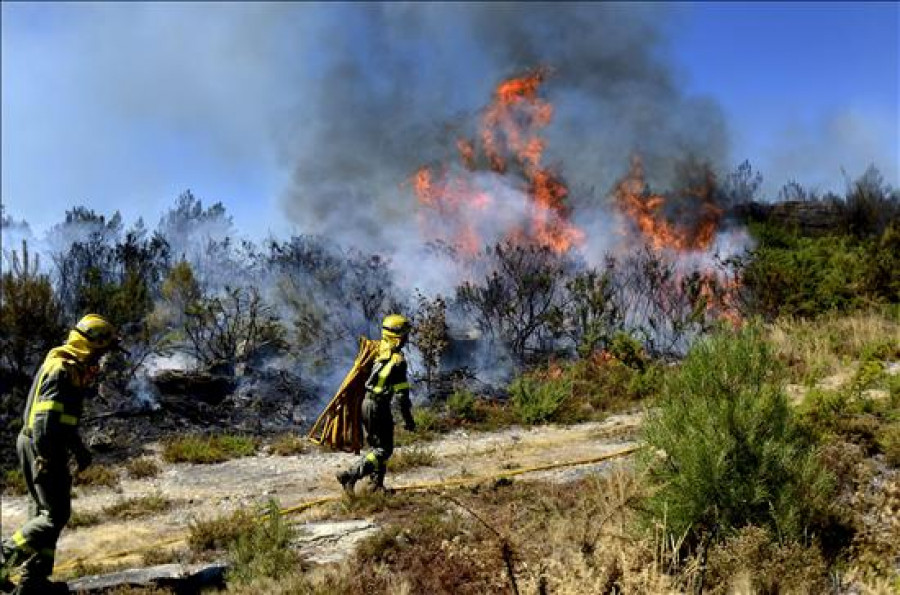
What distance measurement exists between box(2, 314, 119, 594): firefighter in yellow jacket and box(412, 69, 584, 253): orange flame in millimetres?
15408

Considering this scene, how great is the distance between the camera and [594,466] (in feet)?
28.8

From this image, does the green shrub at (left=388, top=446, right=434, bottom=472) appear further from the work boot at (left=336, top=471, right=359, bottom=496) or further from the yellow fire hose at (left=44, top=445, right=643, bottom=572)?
the work boot at (left=336, top=471, right=359, bottom=496)

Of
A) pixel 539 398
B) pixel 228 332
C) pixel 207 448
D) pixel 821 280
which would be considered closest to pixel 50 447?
pixel 207 448

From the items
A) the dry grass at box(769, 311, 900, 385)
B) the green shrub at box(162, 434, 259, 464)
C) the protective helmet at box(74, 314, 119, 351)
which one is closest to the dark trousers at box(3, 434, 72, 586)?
the protective helmet at box(74, 314, 119, 351)

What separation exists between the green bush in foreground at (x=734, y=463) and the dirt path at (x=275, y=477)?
9.84ft

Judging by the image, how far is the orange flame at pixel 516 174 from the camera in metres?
21.2

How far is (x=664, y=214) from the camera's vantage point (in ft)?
73.9

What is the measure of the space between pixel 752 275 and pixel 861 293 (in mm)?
2234

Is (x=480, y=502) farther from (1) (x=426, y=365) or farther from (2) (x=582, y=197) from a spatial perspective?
(2) (x=582, y=197)

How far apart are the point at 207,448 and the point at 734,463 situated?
8245mm

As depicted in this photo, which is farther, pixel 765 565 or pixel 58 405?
pixel 58 405

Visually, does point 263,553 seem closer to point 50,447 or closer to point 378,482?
point 50,447

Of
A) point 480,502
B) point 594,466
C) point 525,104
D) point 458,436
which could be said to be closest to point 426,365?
point 458,436

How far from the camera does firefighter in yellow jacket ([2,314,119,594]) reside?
5.25 m
